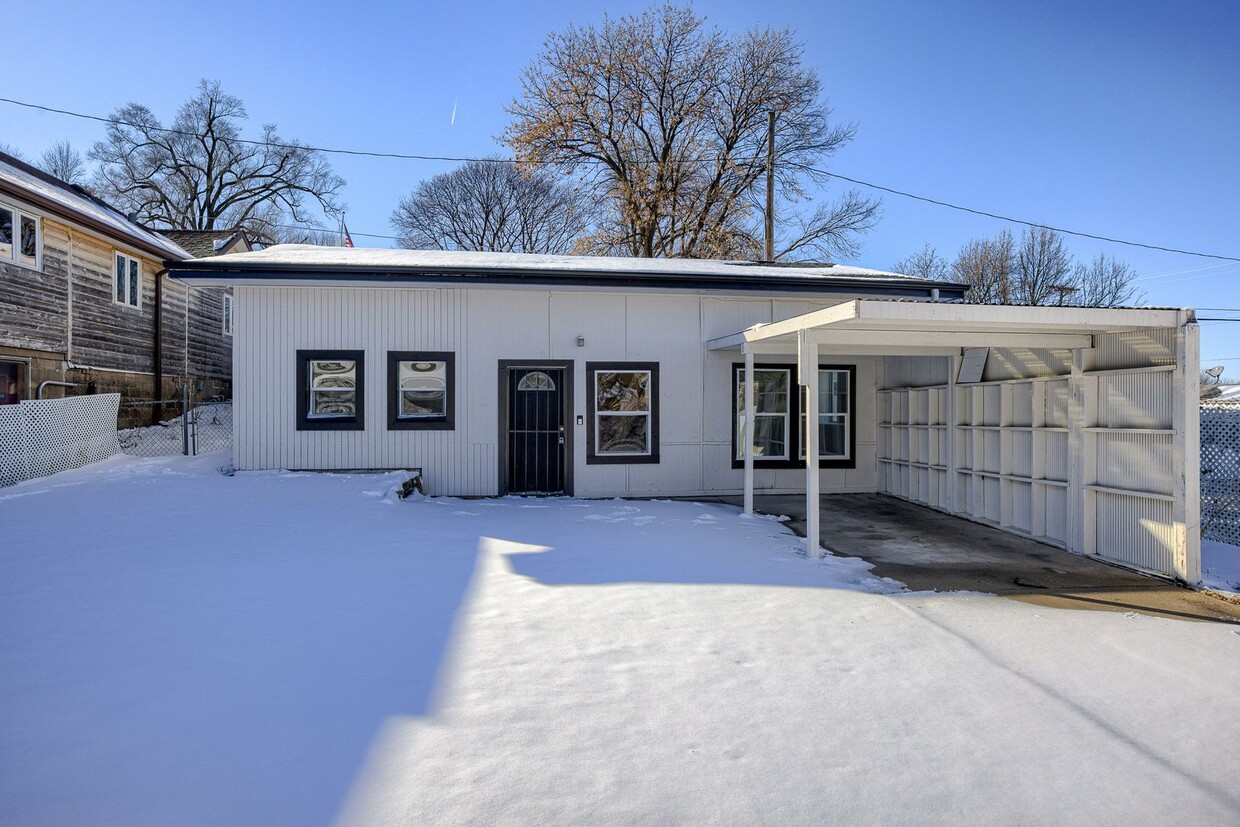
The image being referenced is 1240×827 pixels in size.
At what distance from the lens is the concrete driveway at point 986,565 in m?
5.48

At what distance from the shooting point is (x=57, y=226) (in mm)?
12938

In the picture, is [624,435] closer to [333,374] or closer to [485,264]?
[485,264]

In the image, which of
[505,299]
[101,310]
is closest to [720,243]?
[505,299]

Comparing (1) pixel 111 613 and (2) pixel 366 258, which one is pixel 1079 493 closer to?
(1) pixel 111 613

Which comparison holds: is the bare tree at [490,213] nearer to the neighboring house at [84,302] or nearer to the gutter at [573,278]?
the neighboring house at [84,302]

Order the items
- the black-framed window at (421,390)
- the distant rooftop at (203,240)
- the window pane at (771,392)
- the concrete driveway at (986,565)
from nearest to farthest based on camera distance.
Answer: the concrete driveway at (986,565) → the black-framed window at (421,390) → the window pane at (771,392) → the distant rooftop at (203,240)

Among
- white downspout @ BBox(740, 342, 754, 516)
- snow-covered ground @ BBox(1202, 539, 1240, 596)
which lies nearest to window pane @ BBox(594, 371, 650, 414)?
white downspout @ BBox(740, 342, 754, 516)

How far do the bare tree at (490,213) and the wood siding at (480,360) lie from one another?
20.9 m

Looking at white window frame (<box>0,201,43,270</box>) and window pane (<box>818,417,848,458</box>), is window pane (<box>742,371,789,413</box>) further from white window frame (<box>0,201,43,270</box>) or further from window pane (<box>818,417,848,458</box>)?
white window frame (<box>0,201,43,270</box>)

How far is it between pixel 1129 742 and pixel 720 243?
68.3 ft

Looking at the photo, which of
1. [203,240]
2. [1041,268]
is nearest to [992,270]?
[1041,268]

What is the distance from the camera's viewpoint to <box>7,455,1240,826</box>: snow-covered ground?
8.46ft

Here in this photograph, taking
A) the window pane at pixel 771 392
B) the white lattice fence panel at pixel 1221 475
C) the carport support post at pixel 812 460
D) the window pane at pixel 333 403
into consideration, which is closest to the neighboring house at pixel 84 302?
the window pane at pixel 333 403

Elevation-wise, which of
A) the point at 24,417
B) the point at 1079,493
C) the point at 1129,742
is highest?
the point at 24,417
